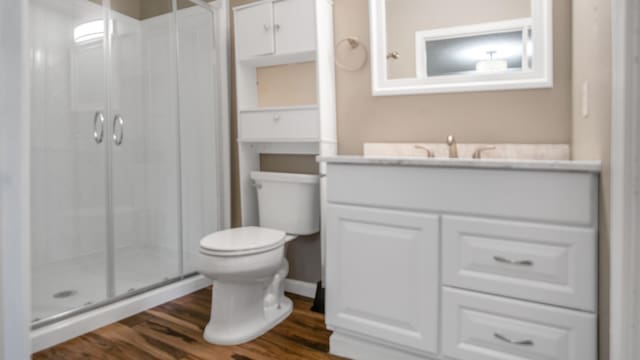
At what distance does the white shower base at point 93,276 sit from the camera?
2.04 meters

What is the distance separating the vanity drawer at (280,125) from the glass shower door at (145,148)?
51cm

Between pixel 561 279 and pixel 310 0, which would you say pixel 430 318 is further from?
pixel 310 0

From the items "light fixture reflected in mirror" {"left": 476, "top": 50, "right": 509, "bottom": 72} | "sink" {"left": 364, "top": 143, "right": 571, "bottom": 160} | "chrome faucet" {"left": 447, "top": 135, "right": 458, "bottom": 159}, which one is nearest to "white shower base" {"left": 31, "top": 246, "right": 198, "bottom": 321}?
"sink" {"left": 364, "top": 143, "right": 571, "bottom": 160}

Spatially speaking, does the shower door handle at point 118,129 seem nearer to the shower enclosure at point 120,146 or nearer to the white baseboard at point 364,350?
the shower enclosure at point 120,146

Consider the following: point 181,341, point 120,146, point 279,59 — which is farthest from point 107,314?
point 279,59

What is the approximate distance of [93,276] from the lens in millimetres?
2275

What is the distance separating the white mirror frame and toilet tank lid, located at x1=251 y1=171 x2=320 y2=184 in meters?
0.57

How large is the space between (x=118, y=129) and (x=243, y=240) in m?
1.06

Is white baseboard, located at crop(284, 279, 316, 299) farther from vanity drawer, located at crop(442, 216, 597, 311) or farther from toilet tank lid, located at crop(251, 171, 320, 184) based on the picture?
vanity drawer, located at crop(442, 216, 597, 311)

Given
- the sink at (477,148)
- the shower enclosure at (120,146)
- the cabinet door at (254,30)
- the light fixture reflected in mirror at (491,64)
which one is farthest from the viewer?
the cabinet door at (254,30)

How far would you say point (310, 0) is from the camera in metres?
2.18

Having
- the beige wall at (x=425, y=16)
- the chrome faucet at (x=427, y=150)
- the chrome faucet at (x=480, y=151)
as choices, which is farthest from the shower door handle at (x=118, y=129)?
the chrome faucet at (x=480, y=151)

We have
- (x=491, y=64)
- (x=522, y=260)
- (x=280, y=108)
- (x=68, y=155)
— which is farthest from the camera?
(x=280, y=108)

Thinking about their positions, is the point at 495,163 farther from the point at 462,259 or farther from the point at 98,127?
the point at 98,127
